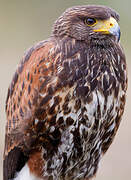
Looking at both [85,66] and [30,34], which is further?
[30,34]

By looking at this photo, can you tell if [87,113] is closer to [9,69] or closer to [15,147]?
[15,147]

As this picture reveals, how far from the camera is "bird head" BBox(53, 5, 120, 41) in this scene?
5438 mm

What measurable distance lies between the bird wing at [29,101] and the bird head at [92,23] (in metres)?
0.23

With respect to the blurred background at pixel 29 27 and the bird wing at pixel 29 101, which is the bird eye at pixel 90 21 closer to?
the bird wing at pixel 29 101

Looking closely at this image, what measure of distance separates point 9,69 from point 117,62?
19.5 ft

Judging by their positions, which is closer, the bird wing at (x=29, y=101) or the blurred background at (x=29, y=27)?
the bird wing at (x=29, y=101)

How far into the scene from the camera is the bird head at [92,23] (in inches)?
214

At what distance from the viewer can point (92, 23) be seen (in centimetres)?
548

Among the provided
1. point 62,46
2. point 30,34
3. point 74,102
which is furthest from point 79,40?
point 30,34

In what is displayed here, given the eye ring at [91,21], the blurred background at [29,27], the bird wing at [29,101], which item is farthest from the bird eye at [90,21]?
the blurred background at [29,27]

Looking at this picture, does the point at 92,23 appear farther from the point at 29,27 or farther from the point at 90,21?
the point at 29,27

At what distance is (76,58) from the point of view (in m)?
5.47

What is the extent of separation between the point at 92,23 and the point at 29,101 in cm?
Result: 84

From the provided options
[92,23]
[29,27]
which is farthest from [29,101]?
[29,27]
